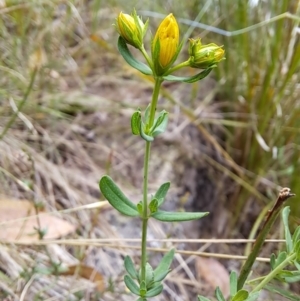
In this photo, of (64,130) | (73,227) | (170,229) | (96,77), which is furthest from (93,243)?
(96,77)

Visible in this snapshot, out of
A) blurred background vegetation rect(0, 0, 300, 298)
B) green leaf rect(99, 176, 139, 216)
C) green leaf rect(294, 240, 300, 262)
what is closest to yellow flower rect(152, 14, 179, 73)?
green leaf rect(99, 176, 139, 216)

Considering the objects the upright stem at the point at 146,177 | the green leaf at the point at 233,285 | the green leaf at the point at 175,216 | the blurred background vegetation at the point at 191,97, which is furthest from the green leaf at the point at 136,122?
the blurred background vegetation at the point at 191,97

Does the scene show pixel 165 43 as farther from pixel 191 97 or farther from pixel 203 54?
pixel 191 97

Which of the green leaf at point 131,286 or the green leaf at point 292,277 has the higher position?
the green leaf at point 292,277

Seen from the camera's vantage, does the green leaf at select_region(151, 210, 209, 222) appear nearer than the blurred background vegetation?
Yes

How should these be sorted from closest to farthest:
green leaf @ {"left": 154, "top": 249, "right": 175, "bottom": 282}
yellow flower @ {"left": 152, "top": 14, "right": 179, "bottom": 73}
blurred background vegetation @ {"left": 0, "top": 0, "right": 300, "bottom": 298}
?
1. yellow flower @ {"left": 152, "top": 14, "right": 179, "bottom": 73}
2. green leaf @ {"left": 154, "top": 249, "right": 175, "bottom": 282}
3. blurred background vegetation @ {"left": 0, "top": 0, "right": 300, "bottom": 298}

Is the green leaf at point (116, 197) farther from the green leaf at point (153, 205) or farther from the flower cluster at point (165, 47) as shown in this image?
the flower cluster at point (165, 47)

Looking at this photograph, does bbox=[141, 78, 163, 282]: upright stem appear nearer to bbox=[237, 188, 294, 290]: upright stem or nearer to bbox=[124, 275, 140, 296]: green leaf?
bbox=[124, 275, 140, 296]: green leaf
